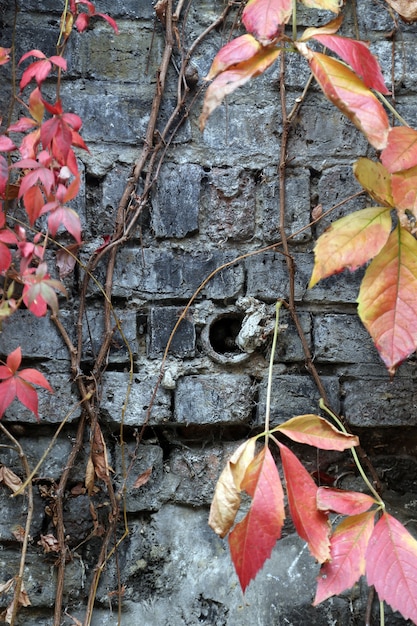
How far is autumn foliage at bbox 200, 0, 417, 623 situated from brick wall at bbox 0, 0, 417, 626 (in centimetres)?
26

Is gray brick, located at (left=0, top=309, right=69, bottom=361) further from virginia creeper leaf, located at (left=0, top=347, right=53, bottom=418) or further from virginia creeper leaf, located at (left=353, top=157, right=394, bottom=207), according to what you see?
virginia creeper leaf, located at (left=353, top=157, right=394, bottom=207)

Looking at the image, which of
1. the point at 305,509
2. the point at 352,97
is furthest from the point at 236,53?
the point at 305,509

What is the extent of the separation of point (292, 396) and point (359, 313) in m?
0.36

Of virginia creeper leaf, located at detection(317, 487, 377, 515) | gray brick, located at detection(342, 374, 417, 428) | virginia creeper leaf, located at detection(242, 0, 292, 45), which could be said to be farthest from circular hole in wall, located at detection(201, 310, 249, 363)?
virginia creeper leaf, located at detection(242, 0, 292, 45)

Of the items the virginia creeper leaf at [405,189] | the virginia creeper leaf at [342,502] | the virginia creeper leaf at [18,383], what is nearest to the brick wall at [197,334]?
the virginia creeper leaf at [18,383]

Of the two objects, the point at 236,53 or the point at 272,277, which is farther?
Result: the point at 272,277

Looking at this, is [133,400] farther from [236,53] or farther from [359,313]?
[236,53]

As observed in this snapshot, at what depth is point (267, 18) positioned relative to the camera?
3.67 ft

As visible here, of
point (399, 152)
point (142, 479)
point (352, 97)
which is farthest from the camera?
point (142, 479)

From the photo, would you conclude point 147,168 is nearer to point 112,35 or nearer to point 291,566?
point 112,35

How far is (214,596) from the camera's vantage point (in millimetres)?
1407

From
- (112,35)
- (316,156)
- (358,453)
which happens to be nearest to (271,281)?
(316,156)

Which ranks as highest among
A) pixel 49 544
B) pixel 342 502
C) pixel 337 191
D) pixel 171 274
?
pixel 337 191

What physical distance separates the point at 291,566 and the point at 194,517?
234 mm
